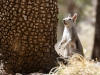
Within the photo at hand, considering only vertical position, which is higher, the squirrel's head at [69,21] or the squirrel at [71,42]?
the squirrel's head at [69,21]

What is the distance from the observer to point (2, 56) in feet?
18.9

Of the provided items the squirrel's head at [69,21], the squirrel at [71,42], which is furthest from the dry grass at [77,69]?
the squirrel's head at [69,21]

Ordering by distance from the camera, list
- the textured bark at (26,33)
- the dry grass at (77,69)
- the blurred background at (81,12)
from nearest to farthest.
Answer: the dry grass at (77,69) → the textured bark at (26,33) → the blurred background at (81,12)

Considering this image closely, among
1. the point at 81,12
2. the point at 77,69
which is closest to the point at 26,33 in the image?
the point at 77,69

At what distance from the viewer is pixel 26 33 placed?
567 centimetres

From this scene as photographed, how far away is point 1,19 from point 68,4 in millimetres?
17752

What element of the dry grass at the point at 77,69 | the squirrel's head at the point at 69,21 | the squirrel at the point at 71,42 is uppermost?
the squirrel's head at the point at 69,21

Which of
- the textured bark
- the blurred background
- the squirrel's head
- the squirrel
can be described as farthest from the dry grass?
the blurred background

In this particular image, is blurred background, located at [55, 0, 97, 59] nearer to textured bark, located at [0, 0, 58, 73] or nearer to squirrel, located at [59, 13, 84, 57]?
squirrel, located at [59, 13, 84, 57]

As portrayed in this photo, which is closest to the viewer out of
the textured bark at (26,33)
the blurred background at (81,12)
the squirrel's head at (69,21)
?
the textured bark at (26,33)

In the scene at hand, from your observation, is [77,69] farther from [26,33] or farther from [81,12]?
[81,12]

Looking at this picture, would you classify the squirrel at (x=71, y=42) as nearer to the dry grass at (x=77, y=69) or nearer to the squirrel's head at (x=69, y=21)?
the squirrel's head at (x=69, y=21)

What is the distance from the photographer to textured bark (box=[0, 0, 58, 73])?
5.66 meters

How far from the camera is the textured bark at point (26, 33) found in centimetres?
566
